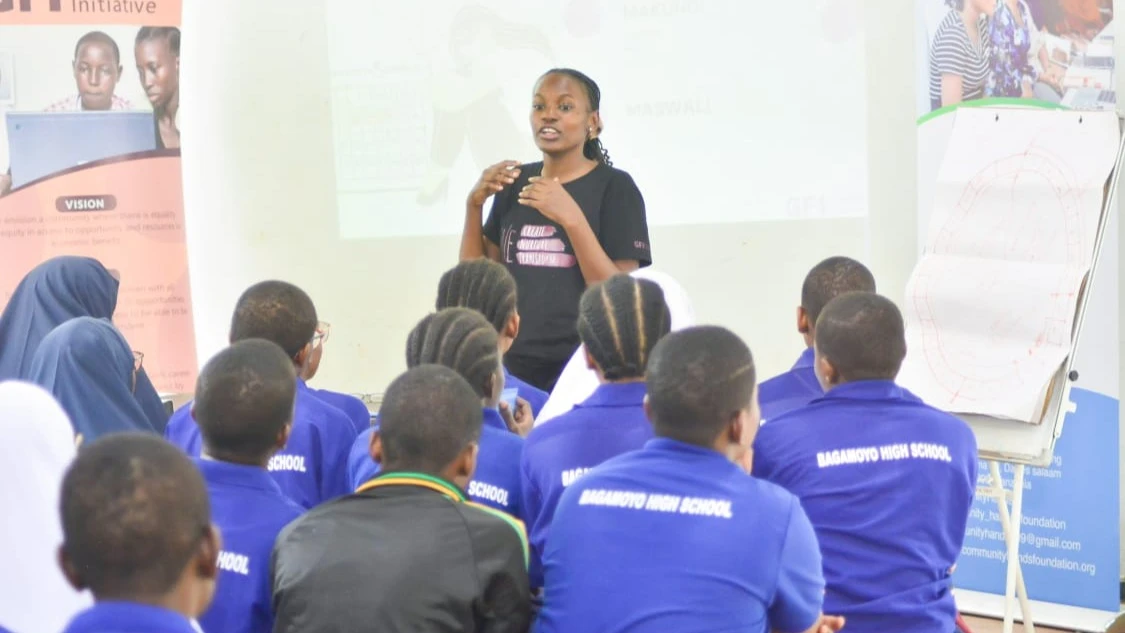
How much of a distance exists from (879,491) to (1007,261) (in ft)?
6.20

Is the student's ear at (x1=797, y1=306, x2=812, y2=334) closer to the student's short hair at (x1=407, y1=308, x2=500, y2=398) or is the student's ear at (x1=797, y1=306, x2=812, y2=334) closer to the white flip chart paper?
the student's short hair at (x1=407, y1=308, x2=500, y2=398)

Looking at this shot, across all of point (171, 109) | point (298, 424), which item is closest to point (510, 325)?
point (298, 424)

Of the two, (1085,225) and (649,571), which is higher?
(1085,225)

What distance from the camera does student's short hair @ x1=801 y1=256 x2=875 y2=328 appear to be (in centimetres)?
291

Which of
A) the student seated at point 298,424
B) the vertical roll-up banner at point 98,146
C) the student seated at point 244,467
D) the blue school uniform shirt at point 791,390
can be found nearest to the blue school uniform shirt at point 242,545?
the student seated at point 244,467

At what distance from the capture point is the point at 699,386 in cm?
184

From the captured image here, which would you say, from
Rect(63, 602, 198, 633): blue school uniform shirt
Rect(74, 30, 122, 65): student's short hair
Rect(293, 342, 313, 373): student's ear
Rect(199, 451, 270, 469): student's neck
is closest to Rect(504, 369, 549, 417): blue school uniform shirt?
Rect(293, 342, 313, 373): student's ear

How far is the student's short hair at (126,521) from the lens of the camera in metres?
1.27

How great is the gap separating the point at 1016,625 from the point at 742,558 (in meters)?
2.85

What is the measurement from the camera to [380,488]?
1786 millimetres

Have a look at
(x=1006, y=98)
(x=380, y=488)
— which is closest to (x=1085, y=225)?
(x=1006, y=98)

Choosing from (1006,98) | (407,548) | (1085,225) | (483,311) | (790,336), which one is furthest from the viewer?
(790,336)

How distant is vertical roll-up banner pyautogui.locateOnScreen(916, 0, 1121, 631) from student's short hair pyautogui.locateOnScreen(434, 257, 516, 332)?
6.71 ft

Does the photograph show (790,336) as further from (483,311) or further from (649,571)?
(649,571)
